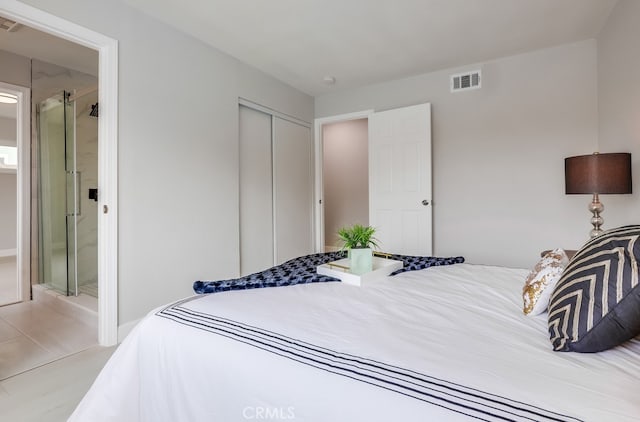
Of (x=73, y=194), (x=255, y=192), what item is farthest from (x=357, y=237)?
(x=73, y=194)

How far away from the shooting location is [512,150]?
3.43 m

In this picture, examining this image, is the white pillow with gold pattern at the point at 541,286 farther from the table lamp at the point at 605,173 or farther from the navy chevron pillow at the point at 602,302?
the table lamp at the point at 605,173

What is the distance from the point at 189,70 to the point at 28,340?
96.9 inches

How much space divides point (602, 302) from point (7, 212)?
7628 millimetres

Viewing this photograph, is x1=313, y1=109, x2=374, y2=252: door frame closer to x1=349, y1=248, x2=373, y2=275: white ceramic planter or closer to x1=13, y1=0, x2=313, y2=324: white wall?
x1=13, y1=0, x2=313, y2=324: white wall

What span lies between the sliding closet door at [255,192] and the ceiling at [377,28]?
66 centimetres

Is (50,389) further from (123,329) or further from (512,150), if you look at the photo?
(512,150)

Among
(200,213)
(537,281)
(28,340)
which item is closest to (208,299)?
(537,281)

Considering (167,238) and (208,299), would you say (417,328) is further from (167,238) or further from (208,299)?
(167,238)

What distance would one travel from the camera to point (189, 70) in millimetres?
2936

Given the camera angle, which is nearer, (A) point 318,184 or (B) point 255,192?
(B) point 255,192

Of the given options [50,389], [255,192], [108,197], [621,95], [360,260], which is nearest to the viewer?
[360,260]

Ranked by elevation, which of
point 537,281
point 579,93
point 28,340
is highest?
point 579,93

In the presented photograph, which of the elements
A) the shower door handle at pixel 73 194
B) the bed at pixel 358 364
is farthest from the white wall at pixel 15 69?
the bed at pixel 358 364
